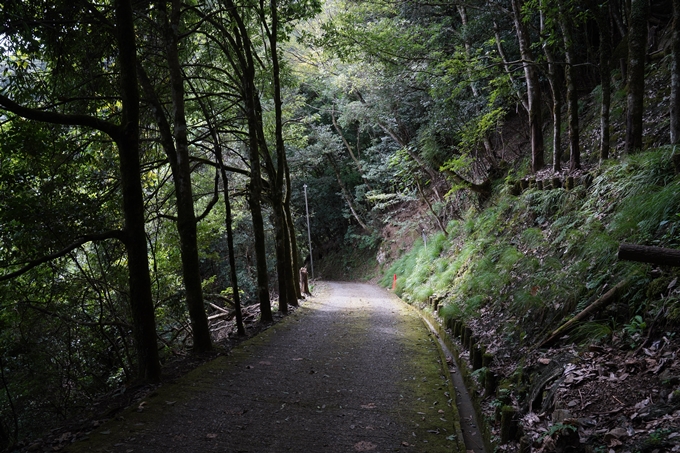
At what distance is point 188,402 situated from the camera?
5.43 metres

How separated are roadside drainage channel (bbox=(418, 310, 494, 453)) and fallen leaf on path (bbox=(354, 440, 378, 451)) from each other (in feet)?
3.28

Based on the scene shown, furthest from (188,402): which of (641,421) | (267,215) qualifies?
(267,215)

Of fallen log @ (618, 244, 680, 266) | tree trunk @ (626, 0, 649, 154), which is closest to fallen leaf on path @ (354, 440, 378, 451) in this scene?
fallen log @ (618, 244, 680, 266)

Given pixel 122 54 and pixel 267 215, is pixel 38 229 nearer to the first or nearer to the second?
pixel 122 54

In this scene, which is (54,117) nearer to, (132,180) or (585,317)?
(132,180)

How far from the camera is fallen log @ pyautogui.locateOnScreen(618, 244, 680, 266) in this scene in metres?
3.40

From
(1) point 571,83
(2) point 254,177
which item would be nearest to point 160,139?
(2) point 254,177

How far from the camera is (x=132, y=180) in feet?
18.6

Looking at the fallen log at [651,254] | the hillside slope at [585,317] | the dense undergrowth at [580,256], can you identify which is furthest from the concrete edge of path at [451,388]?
the fallen log at [651,254]

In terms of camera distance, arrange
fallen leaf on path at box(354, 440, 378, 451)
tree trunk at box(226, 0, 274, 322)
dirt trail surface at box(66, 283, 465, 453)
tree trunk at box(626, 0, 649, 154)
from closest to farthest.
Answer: fallen leaf on path at box(354, 440, 378, 451) → dirt trail surface at box(66, 283, 465, 453) → tree trunk at box(626, 0, 649, 154) → tree trunk at box(226, 0, 274, 322)

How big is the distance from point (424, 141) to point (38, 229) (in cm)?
1533

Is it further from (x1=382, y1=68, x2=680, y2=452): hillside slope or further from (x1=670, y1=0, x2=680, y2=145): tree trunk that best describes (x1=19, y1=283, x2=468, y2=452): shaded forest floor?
(x1=670, y1=0, x2=680, y2=145): tree trunk

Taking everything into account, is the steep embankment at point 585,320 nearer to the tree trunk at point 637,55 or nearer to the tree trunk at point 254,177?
the tree trunk at point 637,55

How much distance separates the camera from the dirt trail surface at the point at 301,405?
4.41 metres
